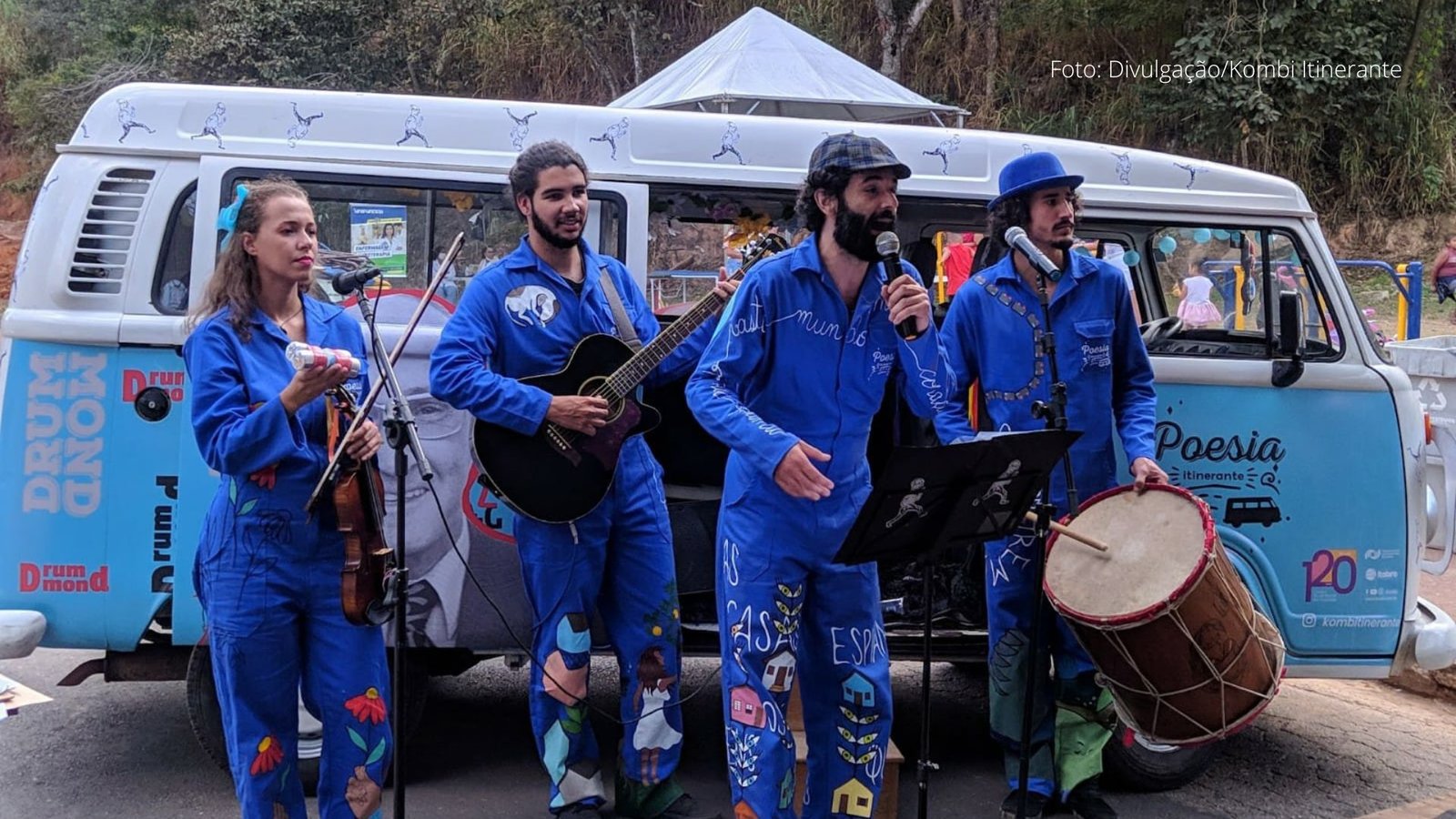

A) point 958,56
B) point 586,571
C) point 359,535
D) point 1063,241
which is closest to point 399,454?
point 359,535

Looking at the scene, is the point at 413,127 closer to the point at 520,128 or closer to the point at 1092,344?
the point at 520,128

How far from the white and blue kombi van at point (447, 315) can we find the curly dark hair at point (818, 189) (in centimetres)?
94

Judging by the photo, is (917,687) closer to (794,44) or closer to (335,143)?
(335,143)

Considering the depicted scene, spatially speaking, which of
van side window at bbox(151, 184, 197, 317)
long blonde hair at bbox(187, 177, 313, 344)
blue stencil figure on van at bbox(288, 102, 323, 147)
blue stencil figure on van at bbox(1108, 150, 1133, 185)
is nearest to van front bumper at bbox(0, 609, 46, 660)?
van side window at bbox(151, 184, 197, 317)

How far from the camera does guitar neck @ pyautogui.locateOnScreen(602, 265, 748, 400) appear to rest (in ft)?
13.7

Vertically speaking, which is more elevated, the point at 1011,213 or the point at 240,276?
the point at 1011,213

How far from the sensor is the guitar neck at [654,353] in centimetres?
418

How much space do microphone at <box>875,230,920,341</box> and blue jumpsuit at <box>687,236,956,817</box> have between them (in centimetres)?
12

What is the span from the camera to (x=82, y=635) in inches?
176

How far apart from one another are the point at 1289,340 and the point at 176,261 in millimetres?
3972

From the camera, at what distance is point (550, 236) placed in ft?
13.9

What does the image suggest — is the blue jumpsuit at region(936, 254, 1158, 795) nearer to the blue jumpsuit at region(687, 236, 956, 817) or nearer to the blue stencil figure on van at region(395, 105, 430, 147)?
the blue jumpsuit at region(687, 236, 956, 817)

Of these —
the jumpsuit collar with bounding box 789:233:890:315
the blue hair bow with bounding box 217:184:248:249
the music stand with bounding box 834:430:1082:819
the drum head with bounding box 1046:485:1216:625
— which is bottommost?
the drum head with bounding box 1046:485:1216:625

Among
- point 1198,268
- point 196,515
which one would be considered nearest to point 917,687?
point 1198,268
